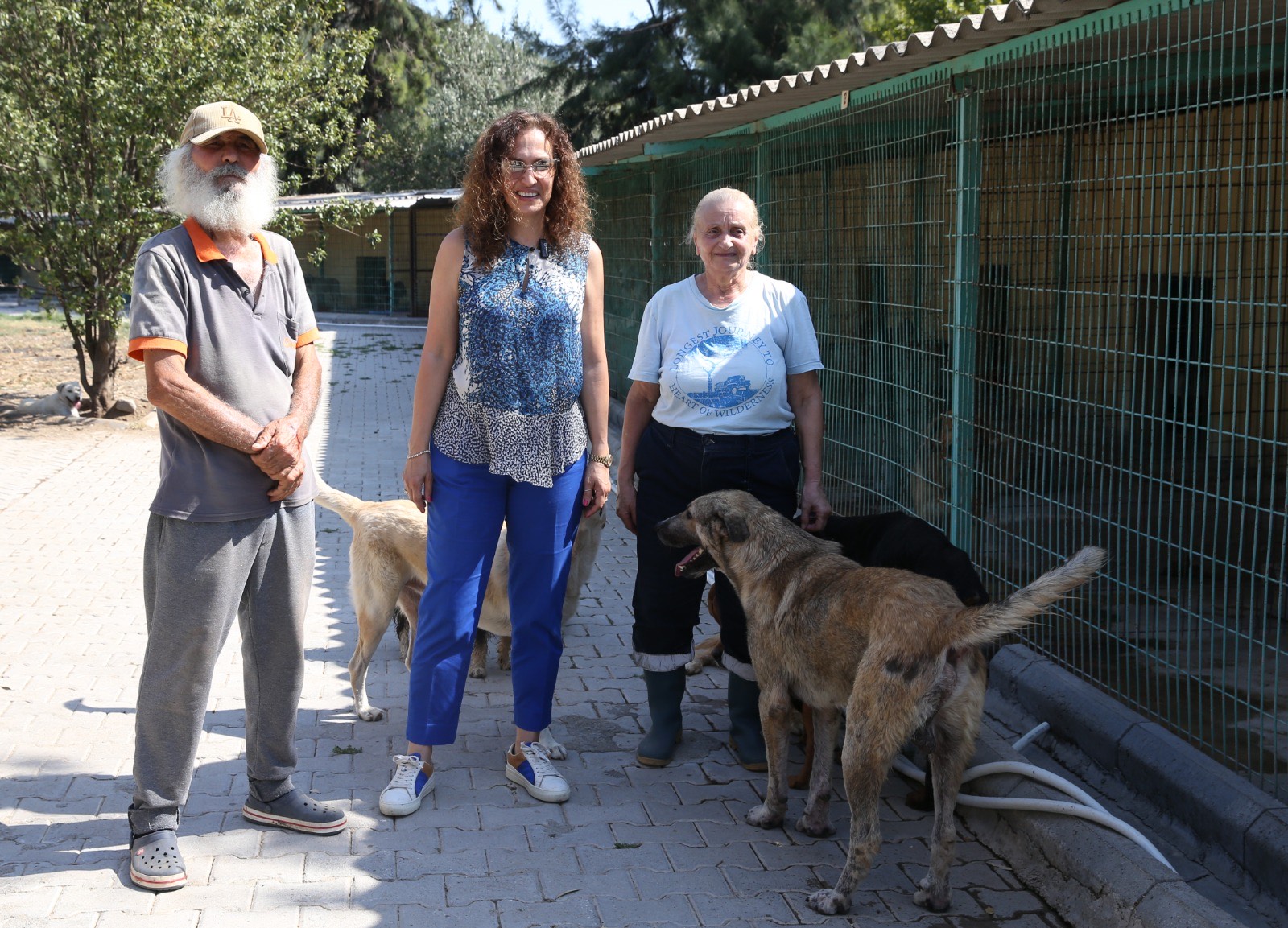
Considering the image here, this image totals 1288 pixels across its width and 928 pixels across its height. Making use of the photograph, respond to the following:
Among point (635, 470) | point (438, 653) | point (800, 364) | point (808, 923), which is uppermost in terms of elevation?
point (800, 364)

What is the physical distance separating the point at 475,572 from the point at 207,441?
39.4 inches

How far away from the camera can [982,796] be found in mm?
3822

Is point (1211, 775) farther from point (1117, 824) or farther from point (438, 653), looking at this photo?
point (438, 653)

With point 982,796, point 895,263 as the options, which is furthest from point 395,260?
point 982,796

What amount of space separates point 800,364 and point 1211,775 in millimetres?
1867

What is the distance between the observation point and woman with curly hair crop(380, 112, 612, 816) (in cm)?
382

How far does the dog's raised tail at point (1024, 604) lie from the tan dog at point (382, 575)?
6.96 feet

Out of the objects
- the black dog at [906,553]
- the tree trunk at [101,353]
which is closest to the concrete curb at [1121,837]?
the black dog at [906,553]

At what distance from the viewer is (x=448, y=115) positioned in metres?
34.7

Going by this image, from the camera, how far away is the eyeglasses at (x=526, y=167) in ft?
12.4

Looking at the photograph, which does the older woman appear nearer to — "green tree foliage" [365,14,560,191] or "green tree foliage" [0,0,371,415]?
"green tree foliage" [0,0,371,415]

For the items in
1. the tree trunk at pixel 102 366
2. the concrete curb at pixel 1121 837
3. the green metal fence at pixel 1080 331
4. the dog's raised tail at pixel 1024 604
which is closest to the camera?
the dog's raised tail at pixel 1024 604

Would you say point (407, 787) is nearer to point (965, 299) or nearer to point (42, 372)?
point (965, 299)

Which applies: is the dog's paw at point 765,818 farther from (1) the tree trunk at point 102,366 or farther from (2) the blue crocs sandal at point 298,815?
(1) the tree trunk at point 102,366
